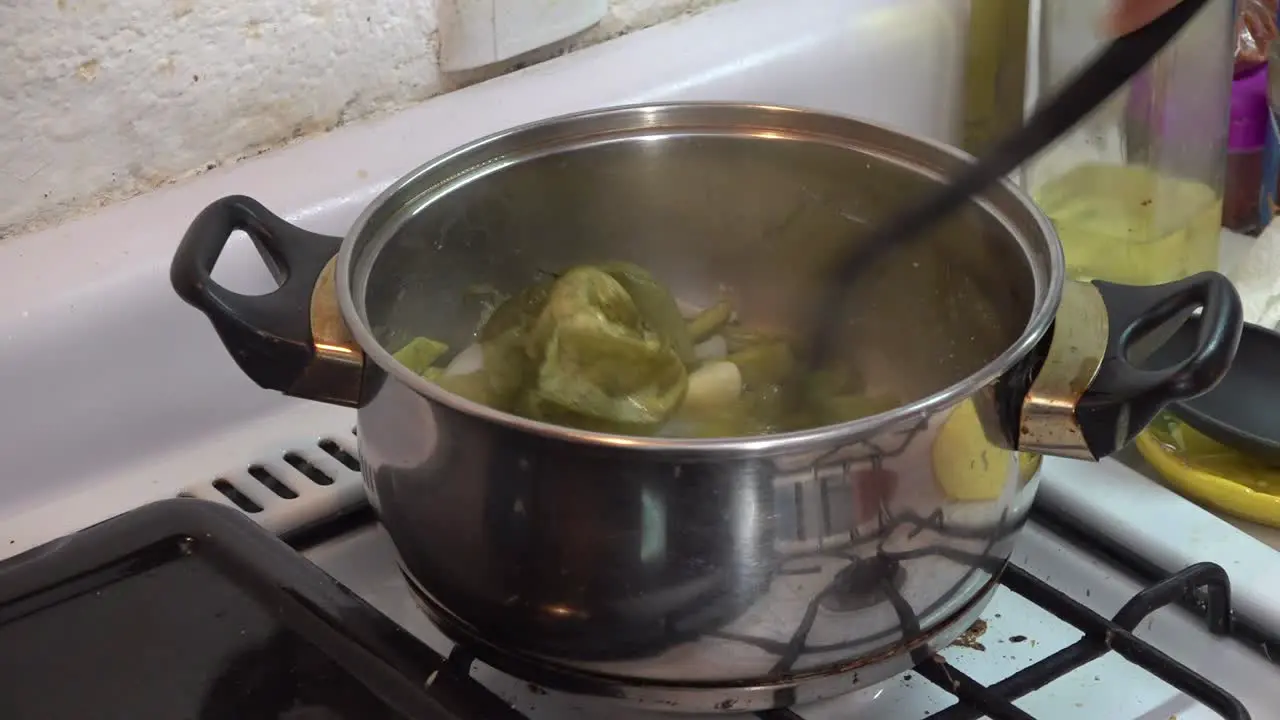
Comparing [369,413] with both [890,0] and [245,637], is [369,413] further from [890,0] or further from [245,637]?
[890,0]

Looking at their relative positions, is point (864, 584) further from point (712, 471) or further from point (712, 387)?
point (712, 387)

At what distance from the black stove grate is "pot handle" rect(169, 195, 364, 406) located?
171mm

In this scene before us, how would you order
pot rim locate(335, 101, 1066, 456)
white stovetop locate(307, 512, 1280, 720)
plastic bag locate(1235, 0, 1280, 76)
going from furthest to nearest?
plastic bag locate(1235, 0, 1280, 76) < white stovetop locate(307, 512, 1280, 720) < pot rim locate(335, 101, 1066, 456)

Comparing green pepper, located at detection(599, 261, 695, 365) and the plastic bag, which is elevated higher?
the plastic bag

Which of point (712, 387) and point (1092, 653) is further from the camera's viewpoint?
point (712, 387)

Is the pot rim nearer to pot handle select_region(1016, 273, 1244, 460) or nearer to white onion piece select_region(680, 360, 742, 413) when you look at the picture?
pot handle select_region(1016, 273, 1244, 460)

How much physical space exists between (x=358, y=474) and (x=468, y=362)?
69 millimetres

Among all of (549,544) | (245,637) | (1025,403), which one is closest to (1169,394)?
(1025,403)

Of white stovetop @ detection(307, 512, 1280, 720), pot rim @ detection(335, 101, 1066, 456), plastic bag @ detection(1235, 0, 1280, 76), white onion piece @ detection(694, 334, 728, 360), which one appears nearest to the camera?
pot rim @ detection(335, 101, 1066, 456)

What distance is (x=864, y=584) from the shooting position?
37 centimetres

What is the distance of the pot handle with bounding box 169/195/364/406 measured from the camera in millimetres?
407


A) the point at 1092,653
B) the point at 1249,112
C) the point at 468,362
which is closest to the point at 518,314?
the point at 468,362

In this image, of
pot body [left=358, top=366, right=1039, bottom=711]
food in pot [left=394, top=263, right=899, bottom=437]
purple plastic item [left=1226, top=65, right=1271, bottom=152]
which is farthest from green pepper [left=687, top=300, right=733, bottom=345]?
purple plastic item [left=1226, top=65, right=1271, bottom=152]

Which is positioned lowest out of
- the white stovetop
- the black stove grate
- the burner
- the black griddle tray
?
the white stovetop
